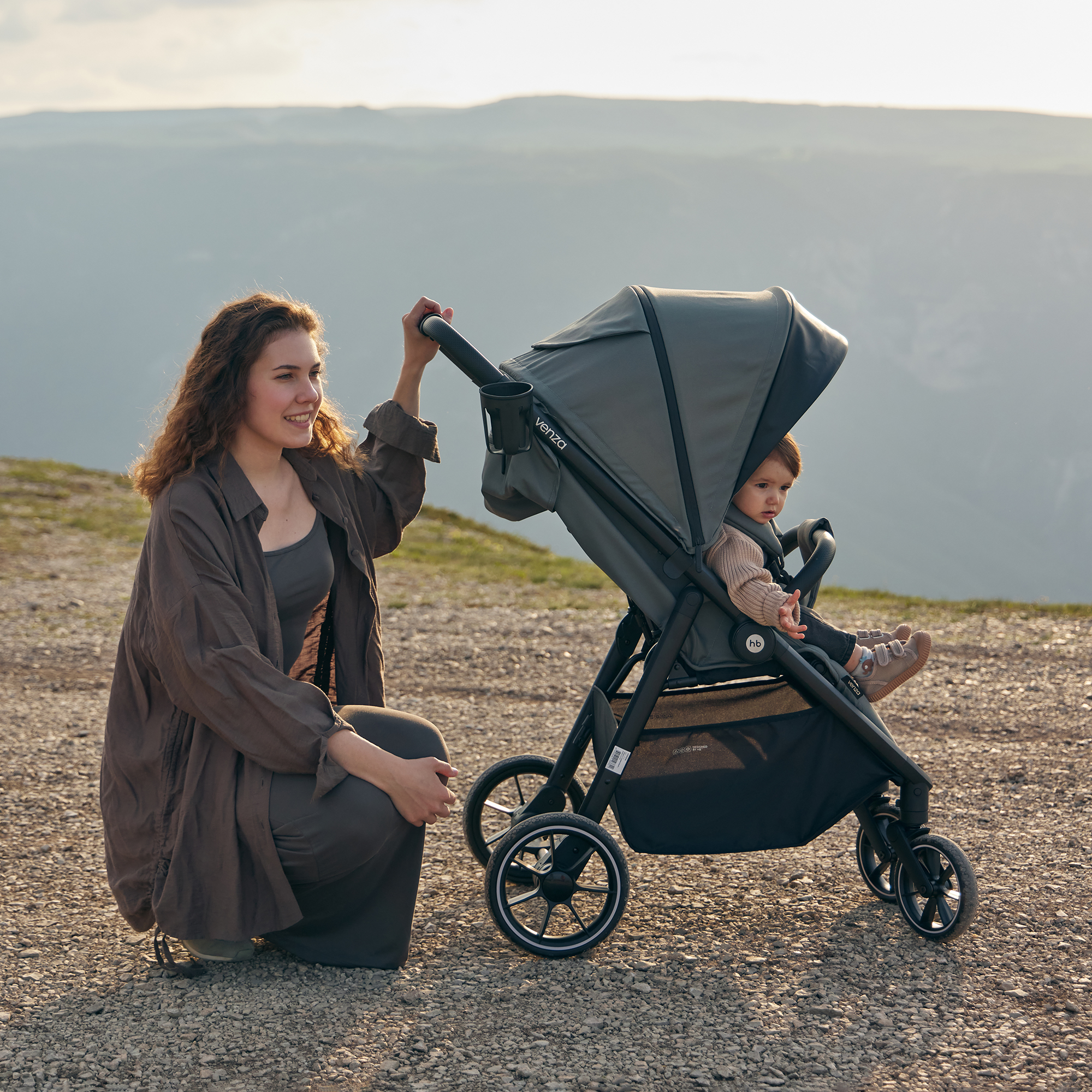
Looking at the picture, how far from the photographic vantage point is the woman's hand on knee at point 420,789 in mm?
3018

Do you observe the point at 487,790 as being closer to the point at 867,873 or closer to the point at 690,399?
the point at 867,873

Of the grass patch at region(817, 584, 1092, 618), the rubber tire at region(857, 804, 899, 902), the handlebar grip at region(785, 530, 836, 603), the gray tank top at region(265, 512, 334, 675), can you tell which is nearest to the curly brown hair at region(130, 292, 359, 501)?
the gray tank top at region(265, 512, 334, 675)

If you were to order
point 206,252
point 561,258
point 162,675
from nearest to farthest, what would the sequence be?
point 162,675 → point 561,258 → point 206,252

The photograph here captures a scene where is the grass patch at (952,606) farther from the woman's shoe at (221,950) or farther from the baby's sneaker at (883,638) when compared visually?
the woman's shoe at (221,950)

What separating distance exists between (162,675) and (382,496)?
1049 millimetres

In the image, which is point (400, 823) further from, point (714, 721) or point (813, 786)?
point (813, 786)

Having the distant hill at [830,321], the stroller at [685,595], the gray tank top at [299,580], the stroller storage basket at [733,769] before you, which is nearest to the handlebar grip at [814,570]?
the stroller at [685,595]

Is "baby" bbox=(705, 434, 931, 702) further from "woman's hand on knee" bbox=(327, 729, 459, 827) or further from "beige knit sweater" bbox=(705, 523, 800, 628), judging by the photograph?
"woman's hand on knee" bbox=(327, 729, 459, 827)

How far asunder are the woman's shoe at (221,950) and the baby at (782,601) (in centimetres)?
201

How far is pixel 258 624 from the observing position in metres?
3.11

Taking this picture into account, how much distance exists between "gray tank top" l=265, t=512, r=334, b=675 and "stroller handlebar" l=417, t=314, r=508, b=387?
74cm

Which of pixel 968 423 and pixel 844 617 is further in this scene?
pixel 968 423

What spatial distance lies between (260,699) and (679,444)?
5.05 feet

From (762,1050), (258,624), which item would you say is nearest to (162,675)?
(258,624)
